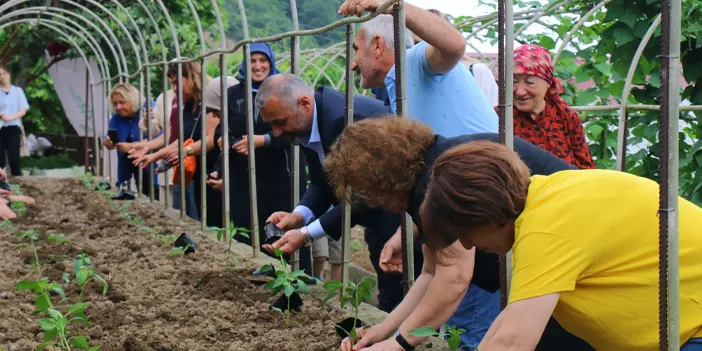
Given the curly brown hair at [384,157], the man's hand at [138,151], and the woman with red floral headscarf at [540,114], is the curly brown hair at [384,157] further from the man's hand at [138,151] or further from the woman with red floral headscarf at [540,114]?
the man's hand at [138,151]

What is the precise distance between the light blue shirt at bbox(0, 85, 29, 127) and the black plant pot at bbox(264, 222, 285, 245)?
8477 millimetres

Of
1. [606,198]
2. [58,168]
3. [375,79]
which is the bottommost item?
[58,168]

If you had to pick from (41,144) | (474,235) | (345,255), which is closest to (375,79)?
(345,255)

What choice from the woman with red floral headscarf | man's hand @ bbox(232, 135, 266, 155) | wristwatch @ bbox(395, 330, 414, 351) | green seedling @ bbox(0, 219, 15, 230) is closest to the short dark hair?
wristwatch @ bbox(395, 330, 414, 351)

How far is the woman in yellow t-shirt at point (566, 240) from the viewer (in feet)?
5.84

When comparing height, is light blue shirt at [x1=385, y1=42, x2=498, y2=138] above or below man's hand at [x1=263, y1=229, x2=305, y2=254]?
above

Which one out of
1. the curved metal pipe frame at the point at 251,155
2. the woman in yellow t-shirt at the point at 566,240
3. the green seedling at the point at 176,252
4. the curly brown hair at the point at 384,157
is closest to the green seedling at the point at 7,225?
the green seedling at the point at 176,252

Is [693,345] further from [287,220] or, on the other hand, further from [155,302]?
[155,302]

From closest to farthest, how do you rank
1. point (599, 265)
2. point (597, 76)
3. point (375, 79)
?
point (599, 265) < point (375, 79) < point (597, 76)

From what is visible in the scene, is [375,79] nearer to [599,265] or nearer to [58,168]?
[599,265]

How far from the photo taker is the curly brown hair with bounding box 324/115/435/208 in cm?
233

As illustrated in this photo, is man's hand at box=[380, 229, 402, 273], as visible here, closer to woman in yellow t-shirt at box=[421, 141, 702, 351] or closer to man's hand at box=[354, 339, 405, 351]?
man's hand at box=[354, 339, 405, 351]

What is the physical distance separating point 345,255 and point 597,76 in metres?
2.95

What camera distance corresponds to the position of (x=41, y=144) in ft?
58.1
